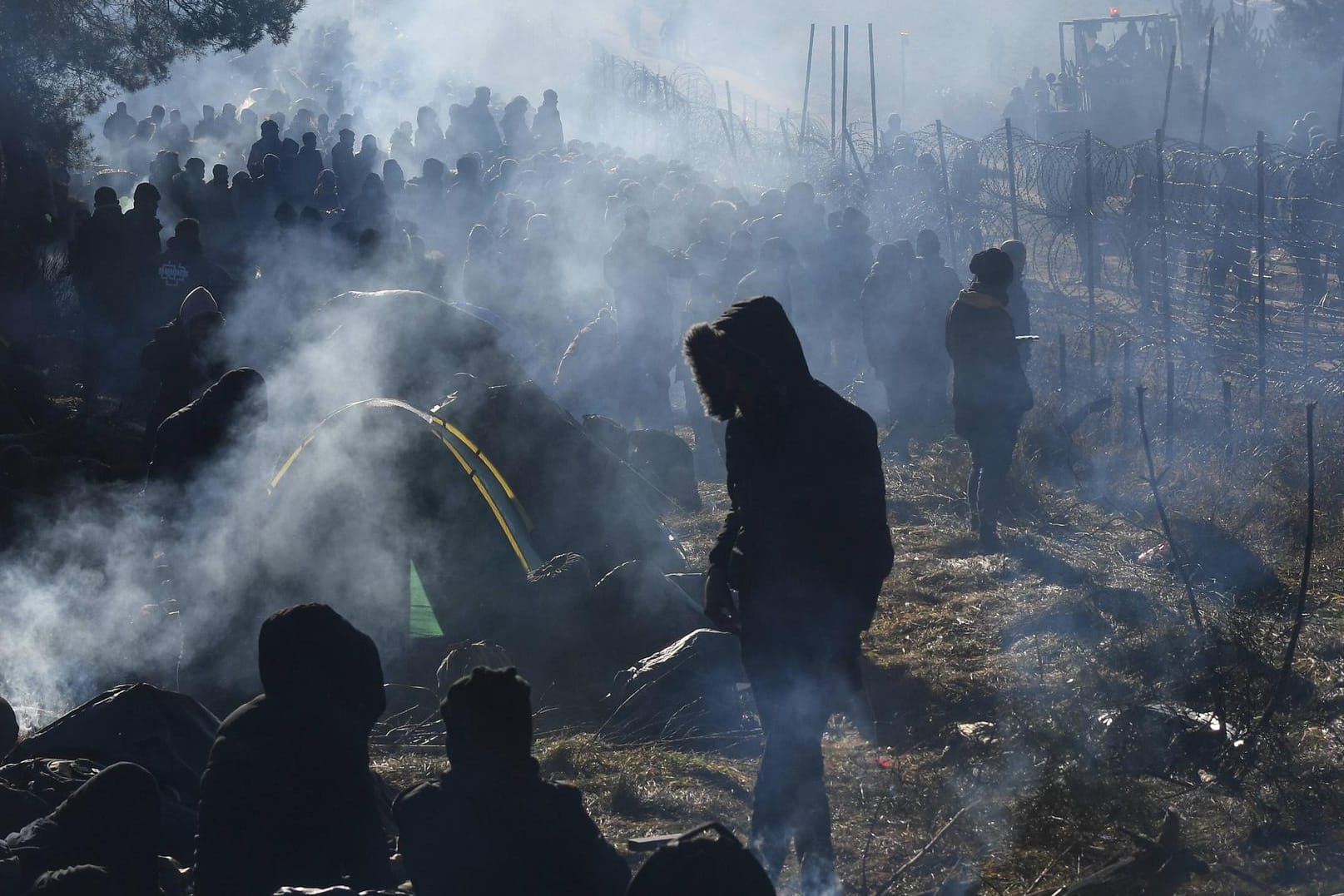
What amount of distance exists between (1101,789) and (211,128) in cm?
2509

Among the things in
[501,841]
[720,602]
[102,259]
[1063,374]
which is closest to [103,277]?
[102,259]

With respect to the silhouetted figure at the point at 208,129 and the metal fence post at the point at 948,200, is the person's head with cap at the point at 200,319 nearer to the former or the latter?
the metal fence post at the point at 948,200

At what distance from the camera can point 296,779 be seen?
3.46 meters

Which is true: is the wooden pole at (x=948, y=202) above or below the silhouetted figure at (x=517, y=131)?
below

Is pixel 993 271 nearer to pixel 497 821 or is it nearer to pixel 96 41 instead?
pixel 497 821

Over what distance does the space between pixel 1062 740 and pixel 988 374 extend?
323 centimetres

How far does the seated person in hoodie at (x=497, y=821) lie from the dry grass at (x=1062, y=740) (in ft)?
5.73

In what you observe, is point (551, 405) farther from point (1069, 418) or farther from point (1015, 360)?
point (1069, 418)

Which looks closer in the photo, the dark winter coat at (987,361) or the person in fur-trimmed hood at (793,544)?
the person in fur-trimmed hood at (793,544)

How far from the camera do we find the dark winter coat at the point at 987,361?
8133 millimetres

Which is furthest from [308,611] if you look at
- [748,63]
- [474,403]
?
[748,63]

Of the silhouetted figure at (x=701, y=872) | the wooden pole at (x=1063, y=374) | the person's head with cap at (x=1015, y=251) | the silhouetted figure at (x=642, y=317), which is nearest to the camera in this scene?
the silhouetted figure at (x=701, y=872)

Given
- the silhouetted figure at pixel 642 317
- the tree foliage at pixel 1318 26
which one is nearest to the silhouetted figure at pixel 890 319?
the silhouetted figure at pixel 642 317

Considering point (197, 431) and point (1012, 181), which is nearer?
point (197, 431)
